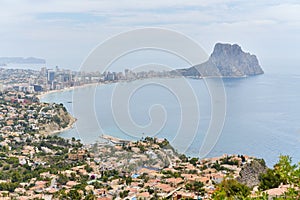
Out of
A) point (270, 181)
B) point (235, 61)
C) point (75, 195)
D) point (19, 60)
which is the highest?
point (235, 61)

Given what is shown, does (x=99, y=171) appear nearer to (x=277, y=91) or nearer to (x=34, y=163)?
(x=34, y=163)

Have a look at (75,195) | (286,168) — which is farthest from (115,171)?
(286,168)

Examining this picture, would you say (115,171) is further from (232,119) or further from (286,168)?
(232,119)

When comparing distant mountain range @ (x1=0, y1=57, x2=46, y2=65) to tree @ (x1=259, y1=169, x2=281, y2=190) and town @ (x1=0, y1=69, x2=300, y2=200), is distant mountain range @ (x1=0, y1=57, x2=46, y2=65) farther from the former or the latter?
tree @ (x1=259, y1=169, x2=281, y2=190)

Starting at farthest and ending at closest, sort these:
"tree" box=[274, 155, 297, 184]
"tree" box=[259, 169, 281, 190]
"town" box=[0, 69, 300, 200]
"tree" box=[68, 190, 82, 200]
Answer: "town" box=[0, 69, 300, 200] → "tree" box=[68, 190, 82, 200] → "tree" box=[259, 169, 281, 190] → "tree" box=[274, 155, 297, 184]

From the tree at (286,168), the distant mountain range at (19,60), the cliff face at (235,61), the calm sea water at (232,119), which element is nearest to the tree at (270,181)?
the calm sea water at (232,119)

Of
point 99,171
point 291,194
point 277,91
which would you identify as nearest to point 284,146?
point 99,171

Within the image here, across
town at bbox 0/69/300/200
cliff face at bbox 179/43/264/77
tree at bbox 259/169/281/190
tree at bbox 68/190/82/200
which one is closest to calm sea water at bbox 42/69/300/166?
town at bbox 0/69/300/200

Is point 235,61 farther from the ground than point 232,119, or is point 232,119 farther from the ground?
point 235,61
